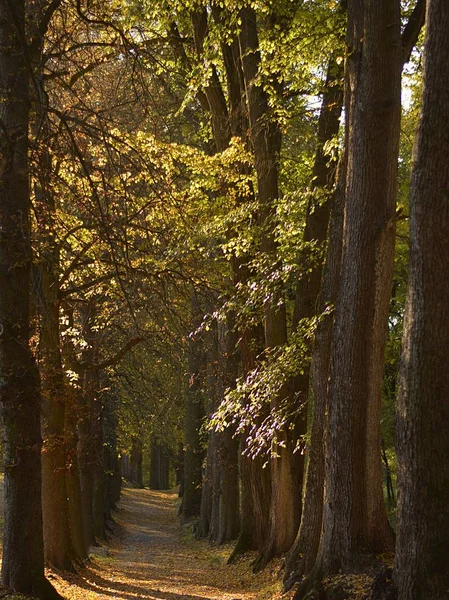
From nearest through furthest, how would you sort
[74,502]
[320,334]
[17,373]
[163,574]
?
[17,373] < [320,334] < [74,502] < [163,574]

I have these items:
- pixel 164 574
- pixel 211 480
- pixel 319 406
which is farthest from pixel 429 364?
pixel 211 480

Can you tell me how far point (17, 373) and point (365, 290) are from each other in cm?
433

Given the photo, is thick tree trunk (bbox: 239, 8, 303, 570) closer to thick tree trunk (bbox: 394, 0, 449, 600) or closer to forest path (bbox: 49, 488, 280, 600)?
forest path (bbox: 49, 488, 280, 600)

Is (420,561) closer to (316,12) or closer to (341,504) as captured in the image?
(341,504)

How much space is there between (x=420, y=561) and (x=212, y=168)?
1032 centimetres

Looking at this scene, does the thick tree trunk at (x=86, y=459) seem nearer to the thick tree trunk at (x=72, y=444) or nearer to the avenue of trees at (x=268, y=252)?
the avenue of trees at (x=268, y=252)

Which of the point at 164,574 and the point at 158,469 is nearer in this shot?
the point at 164,574

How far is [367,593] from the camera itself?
779 cm

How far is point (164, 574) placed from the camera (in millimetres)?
18234

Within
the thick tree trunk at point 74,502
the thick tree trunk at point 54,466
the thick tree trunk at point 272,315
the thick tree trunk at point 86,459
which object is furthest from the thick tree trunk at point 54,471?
the thick tree trunk at point 86,459

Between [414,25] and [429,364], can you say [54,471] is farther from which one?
[414,25]

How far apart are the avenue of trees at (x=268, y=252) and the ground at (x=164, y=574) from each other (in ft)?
2.58

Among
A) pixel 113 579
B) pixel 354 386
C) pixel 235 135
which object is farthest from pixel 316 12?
pixel 113 579

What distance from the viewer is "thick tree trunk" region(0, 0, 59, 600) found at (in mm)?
9125
